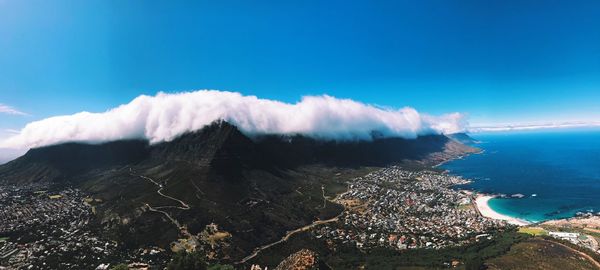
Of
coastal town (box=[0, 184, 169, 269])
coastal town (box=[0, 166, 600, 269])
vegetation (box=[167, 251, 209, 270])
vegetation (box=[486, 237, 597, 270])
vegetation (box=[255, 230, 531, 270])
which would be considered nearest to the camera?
vegetation (box=[167, 251, 209, 270])

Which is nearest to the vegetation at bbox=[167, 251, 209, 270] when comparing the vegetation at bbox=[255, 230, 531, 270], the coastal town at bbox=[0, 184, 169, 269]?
the vegetation at bbox=[255, 230, 531, 270]

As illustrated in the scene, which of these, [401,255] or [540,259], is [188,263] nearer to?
[401,255]

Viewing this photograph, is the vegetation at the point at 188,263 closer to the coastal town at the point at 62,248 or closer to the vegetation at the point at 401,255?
the vegetation at the point at 401,255

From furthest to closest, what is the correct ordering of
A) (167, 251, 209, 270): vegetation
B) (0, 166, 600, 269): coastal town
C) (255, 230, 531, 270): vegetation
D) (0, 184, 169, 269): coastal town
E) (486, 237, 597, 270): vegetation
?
(0, 166, 600, 269): coastal town < (0, 184, 169, 269): coastal town < (255, 230, 531, 270): vegetation < (486, 237, 597, 270): vegetation < (167, 251, 209, 270): vegetation

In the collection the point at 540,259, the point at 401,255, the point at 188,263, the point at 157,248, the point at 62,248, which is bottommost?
the point at 540,259

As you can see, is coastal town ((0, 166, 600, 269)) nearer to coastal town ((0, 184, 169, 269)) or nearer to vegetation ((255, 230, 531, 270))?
coastal town ((0, 184, 169, 269))

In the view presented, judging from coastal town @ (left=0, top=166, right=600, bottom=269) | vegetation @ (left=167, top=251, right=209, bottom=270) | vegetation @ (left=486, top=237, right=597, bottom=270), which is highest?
vegetation @ (left=167, top=251, right=209, bottom=270)

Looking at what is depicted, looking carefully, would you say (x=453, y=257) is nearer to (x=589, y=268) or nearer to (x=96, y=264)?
(x=589, y=268)

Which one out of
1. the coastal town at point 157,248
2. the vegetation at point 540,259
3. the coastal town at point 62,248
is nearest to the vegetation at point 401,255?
the vegetation at point 540,259

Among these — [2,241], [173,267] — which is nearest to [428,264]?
[173,267]

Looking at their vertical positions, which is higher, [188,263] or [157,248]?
[188,263]

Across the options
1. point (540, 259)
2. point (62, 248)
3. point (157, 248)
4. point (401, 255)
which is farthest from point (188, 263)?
point (540, 259)
